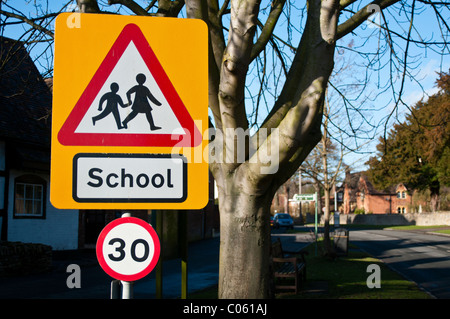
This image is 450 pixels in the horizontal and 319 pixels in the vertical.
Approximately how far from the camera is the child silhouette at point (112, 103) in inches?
106

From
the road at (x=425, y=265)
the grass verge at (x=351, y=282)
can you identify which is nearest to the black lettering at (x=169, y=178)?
the grass verge at (x=351, y=282)

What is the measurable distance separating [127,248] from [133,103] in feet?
2.56

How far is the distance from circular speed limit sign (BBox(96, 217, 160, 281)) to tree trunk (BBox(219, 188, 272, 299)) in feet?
6.89

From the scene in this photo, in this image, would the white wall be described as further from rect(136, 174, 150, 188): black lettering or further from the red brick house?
the red brick house

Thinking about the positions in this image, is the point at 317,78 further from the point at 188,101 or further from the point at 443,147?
the point at 443,147

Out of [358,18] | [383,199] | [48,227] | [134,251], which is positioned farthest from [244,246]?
A: [383,199]

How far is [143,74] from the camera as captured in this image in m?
2.76

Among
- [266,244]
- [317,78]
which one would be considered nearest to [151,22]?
[317,78]

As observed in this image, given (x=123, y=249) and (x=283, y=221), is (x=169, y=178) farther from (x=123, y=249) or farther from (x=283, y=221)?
(x=283, y=221)

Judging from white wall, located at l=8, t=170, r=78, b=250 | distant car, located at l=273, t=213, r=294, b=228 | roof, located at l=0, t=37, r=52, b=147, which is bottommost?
distant car, located at l=273, t=213, r=294, b=228

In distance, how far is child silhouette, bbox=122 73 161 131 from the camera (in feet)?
8.91

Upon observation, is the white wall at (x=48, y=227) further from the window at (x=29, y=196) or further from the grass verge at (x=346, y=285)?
the grass verge at (x=346, y=285)

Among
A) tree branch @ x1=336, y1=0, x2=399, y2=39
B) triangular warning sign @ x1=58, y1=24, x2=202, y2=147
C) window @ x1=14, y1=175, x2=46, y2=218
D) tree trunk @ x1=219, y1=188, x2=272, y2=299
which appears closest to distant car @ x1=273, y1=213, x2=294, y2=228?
window @ x1=14, y1=175, x2=46, y2=218

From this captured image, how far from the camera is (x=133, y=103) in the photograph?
273cm
